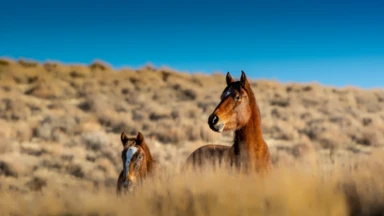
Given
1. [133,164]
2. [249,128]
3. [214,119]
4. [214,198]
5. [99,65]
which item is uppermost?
[99,65]

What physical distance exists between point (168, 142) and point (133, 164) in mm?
14480

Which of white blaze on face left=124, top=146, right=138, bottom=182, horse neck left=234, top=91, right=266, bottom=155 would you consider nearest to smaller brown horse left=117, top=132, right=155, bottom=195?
white blaze on face left=124, top=146, right=138, bottom=182

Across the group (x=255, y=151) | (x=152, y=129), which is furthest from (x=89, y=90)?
(x=255, y=151)

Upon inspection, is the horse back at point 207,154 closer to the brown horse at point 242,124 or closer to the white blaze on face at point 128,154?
the brown horse at point 242,124

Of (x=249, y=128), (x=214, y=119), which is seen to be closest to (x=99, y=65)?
(x=249, y=128)

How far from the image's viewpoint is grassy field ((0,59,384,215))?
20.1 feet

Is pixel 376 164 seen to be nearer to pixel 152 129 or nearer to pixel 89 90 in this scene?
pixel 152 129

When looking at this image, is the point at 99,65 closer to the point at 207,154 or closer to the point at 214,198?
the point at 207,154

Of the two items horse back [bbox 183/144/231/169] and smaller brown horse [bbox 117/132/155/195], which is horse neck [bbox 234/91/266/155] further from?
smaller brown horse [bbox 117/132/155/195]

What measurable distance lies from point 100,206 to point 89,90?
99.8 ft

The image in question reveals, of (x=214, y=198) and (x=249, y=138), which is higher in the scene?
(x=249, y=138)

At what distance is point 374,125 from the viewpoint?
26125mm

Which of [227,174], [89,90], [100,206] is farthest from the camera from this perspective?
[89,90]

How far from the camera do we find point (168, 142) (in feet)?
73.9
